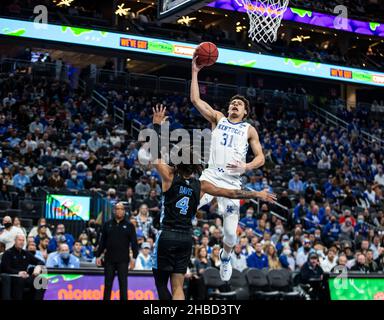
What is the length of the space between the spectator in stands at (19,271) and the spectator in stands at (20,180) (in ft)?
21.4

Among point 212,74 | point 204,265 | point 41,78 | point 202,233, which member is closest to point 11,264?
point 204,265

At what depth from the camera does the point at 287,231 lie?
21.3 meters

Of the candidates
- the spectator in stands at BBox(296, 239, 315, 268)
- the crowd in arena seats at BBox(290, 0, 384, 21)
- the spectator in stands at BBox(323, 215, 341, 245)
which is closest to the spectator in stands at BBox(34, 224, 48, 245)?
the spectator in stands at BBox(296, 239, 315, 268)

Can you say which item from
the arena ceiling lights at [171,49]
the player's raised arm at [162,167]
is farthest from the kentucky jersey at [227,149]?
the arena ceiling lights at [171,49]

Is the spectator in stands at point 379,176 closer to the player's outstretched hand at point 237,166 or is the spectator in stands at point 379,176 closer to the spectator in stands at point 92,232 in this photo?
the spectator in stands at point 92,232

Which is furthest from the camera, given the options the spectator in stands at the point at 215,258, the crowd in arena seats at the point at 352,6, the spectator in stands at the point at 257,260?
the crowd in arena seats at the point at 352,6

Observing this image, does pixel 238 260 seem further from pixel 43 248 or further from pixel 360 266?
pixel 43 248

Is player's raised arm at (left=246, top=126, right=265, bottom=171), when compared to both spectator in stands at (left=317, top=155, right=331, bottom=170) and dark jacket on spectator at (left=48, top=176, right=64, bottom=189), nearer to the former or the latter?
dark jacket on spectator at (left=48, top=176, right=64, bottom=189)

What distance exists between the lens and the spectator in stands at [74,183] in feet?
62.9

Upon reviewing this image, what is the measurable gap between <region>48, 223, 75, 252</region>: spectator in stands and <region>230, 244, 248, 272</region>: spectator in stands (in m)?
4.01

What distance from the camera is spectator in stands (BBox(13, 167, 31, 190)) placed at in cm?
1877

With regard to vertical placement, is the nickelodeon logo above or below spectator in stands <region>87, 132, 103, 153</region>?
below

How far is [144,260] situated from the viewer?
15.5 meters

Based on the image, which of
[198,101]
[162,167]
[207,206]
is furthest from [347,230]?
[162,167]
